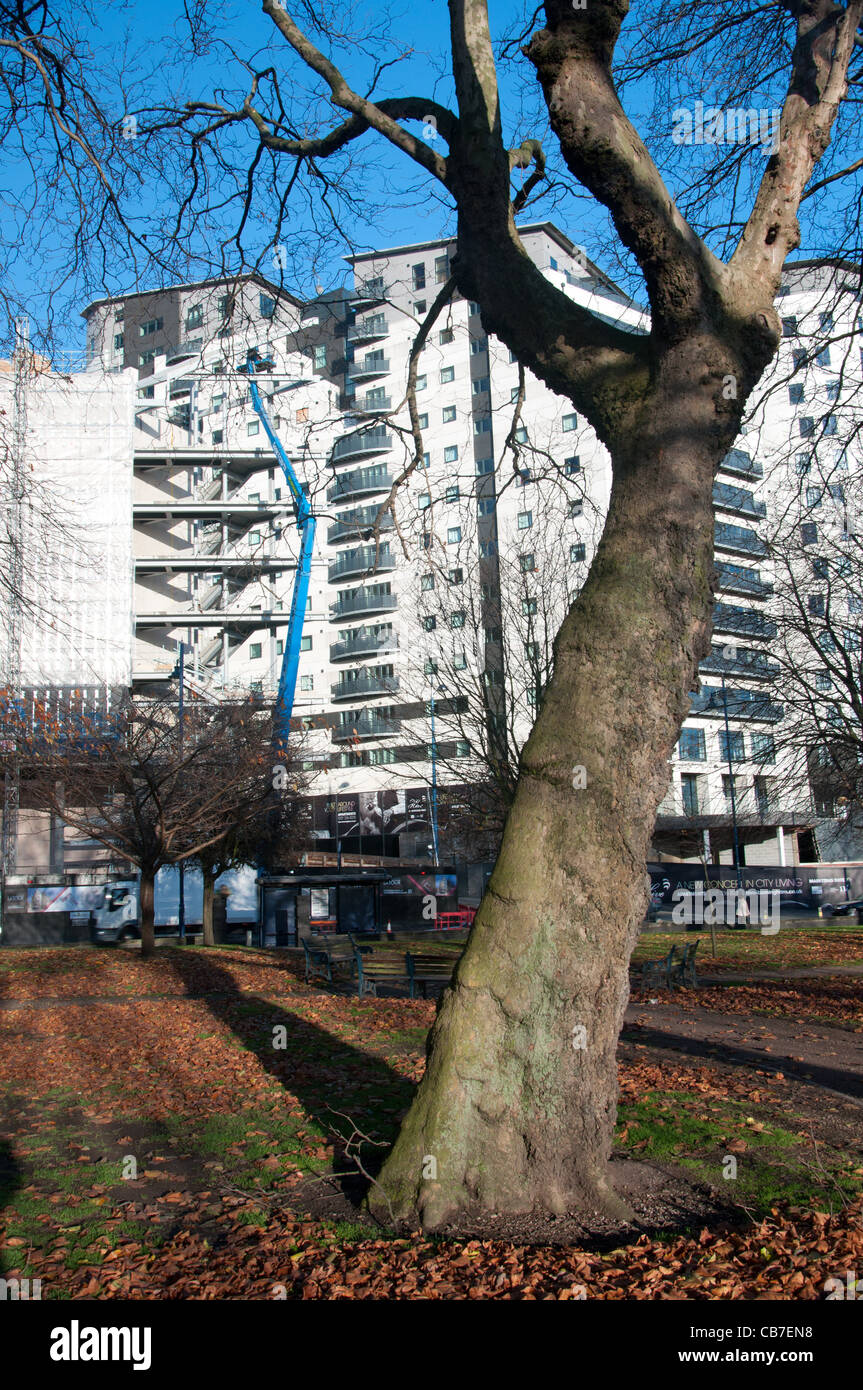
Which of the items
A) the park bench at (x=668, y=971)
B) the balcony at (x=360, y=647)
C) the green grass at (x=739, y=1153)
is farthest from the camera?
the balcony at (x=360, y=647)

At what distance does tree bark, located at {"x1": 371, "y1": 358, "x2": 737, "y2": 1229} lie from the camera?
4414 mm

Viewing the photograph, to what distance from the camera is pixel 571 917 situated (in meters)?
4.44

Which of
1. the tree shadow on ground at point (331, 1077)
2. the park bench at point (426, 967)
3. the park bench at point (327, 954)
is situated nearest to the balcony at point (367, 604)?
the park bench at point (327, 954)

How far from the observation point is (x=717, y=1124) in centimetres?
633

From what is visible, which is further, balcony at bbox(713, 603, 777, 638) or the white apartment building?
the white apartment building

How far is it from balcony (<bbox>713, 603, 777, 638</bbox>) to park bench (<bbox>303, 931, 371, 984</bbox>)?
967 centimetres

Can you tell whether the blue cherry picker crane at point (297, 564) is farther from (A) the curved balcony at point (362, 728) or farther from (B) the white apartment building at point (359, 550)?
(A) the curved balcony at point (362, 728)

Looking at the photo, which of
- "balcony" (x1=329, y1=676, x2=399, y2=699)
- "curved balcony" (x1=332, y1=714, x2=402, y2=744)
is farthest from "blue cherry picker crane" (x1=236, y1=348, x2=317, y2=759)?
"balcony" (x1=329, y1=676, x2=399, y2=699)

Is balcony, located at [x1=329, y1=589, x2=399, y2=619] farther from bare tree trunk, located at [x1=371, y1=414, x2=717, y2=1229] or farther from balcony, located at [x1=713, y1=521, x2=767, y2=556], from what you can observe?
bare tree trunk, located at [x1=371, y1=414, x2=717, y2=1229]

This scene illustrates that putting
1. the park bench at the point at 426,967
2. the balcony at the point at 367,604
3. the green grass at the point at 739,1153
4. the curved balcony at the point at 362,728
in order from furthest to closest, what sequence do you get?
the balcony at the point at 367,604 → the curved balcony at the point at 362,728 → the park bench at the point at 426,967 → the green grass at the point at 739,1153

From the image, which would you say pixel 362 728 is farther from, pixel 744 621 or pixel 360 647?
pixel 744 621

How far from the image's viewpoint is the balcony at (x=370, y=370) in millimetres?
67375

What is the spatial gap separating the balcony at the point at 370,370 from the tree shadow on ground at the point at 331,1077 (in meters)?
60.1

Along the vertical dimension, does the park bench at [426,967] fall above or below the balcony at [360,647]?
below
